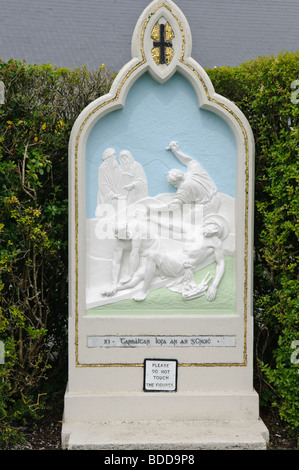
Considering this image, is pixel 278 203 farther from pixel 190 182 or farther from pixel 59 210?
pixel 59 210

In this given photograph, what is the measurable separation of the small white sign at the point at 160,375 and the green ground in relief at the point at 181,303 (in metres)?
0.40

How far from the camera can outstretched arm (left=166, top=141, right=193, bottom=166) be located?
461cm

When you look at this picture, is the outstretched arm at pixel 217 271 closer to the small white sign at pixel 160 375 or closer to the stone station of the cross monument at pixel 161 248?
the stone station of the cross monument at pixel 161 248

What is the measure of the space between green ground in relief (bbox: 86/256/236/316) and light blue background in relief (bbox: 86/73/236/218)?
72 cm

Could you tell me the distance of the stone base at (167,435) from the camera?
4199 mm

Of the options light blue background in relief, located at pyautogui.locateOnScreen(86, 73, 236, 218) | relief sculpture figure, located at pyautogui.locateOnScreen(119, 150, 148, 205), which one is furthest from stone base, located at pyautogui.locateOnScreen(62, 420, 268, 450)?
relief sculpture figure, located at pyautogui.locateOnScreen(119, 150, 148, 205)

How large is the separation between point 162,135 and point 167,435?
238 centimetres

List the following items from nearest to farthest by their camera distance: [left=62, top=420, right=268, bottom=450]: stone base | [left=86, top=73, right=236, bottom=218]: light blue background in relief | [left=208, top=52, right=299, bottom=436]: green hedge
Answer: [left=62, top=420, right=268, bottom=450]: stone base → [left=208, top=52, right=299, bottom=436]: green hedge → [left=86, top=73, right=236, bottom=218]: light blue background in relief

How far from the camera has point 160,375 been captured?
4582mm

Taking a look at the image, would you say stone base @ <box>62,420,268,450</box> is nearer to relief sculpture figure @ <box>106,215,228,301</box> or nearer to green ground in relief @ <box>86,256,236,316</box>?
green ground in relief @ <box>86,256,236,316</box>

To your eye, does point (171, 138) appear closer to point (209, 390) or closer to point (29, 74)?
point (29, 74)

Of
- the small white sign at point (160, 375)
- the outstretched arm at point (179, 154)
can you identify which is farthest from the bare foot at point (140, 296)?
Answer: the outstretched arm at point (179, 154)

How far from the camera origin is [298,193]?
4422 millimetres

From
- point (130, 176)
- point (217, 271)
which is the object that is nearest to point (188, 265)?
point (217, 271)
